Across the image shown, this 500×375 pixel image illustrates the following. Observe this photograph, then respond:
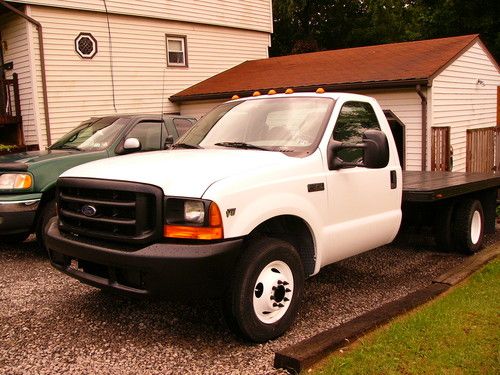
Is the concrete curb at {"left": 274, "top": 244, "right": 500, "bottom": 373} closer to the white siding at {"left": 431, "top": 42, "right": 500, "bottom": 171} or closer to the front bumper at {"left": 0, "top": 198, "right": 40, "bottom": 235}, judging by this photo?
the front bumper at {"left": 0, "top": 198, "right": 40, "bottom": 235}

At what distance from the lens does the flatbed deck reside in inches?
228

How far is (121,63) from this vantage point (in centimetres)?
1611

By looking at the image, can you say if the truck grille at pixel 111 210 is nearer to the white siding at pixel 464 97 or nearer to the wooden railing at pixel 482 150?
the white siding at pixel 464 97

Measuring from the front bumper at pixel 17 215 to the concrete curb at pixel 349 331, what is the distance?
3.92 m

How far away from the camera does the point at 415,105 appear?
41.1 feet

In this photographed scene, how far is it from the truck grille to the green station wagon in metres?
1.54

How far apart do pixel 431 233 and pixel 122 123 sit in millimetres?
4438

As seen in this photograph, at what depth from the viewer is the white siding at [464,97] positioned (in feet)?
42.7

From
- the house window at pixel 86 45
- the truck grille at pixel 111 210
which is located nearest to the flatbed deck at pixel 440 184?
the truck grille at pixel 111 210

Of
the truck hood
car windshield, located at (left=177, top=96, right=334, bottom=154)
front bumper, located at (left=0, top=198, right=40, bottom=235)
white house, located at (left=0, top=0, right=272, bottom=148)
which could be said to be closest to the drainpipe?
car windshield, located at (left=177, top=96, right=334, bottom=154)

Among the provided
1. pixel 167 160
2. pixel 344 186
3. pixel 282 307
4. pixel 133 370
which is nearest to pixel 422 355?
pixel 282 307

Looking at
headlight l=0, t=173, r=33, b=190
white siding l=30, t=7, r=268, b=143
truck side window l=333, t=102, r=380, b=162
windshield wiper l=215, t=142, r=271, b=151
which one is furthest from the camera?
white siding l=30, t=7, r=268, b=143

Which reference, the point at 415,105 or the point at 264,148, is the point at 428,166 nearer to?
the point at 415,105

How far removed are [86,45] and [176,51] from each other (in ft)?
11.3
